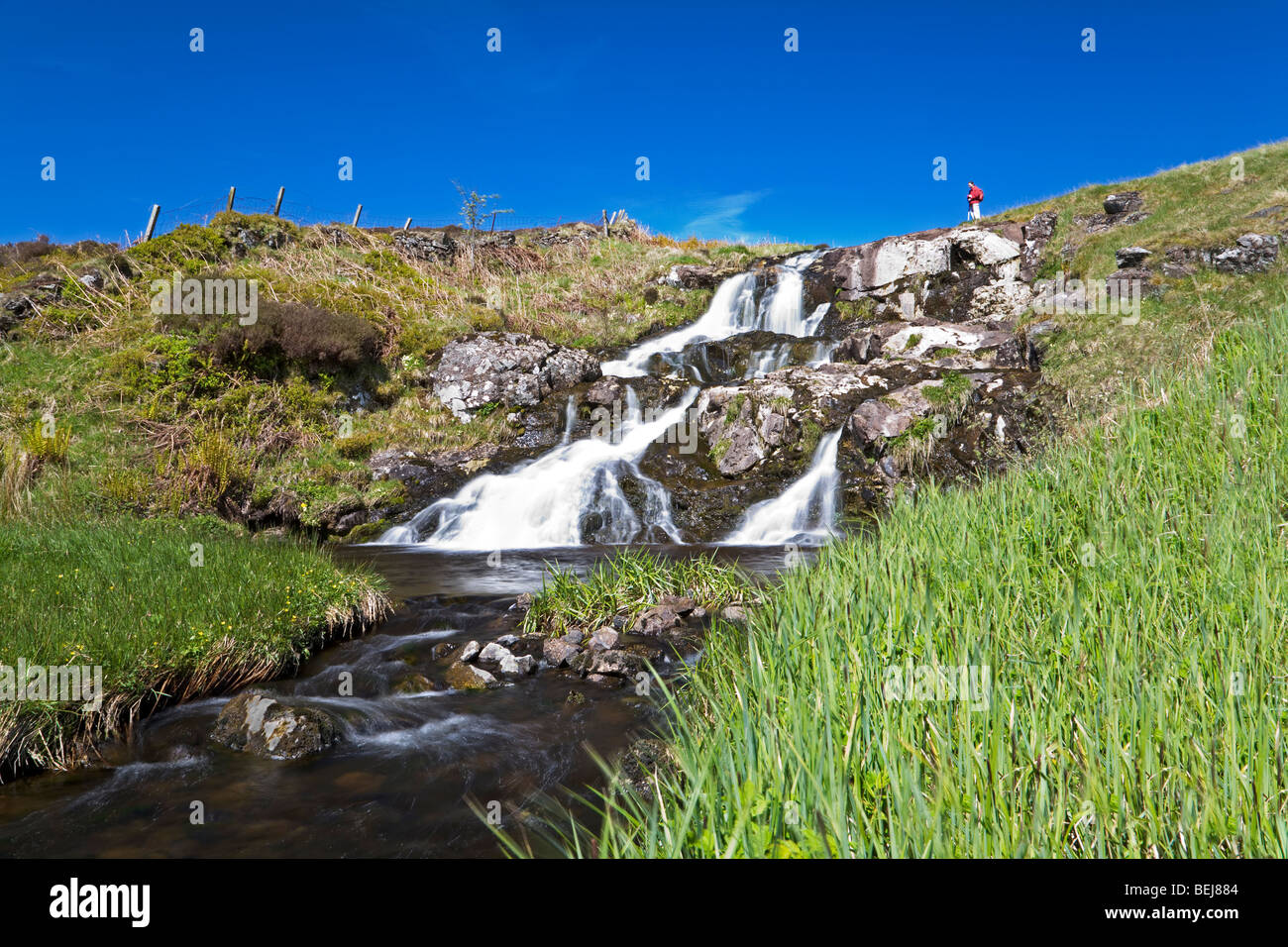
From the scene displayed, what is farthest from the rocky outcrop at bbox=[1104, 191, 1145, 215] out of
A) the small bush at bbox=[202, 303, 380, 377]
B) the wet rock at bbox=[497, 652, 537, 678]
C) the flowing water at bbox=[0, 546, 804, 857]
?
the flowing water at bbox=[0, 546, 804, 857]

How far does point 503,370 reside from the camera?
63.8ft

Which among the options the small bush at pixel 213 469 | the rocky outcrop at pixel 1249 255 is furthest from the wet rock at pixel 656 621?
the rocky outcrop at pixel 1249 255

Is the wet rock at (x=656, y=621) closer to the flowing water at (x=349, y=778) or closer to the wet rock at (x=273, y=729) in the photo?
the flowing water at (x=349, y=778)

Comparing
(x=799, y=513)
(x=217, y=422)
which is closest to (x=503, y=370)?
(x=217, y=422)

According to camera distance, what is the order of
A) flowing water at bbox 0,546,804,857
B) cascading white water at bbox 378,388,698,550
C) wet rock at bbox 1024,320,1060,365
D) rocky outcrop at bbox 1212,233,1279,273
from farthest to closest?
1. wet rock at bbox 1024,320,1060,365
2. rocky outcrop at bbox 1212,233,1279,273
3. cascading white water at bbox 378,388,698,550
4. flowing water at bbox 0,546,804,857

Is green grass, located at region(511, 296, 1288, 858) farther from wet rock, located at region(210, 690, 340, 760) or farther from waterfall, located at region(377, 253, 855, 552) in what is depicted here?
waterfall, located at region(377, 253, 855, 552)

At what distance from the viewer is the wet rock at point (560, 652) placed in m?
6.91

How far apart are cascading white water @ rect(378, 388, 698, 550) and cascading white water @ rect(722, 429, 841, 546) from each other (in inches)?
58.9

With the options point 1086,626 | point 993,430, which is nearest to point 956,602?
point 1086,626

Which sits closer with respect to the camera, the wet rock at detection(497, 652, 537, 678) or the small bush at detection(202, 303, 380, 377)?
the wet rock at detection(497, 652, 537, 678)

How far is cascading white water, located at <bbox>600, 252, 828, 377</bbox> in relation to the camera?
2212 cm

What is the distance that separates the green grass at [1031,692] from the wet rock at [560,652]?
181 centimetres

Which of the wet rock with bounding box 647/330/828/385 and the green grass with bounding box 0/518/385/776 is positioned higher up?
the wet rock with bounding box 647/330/828/385
